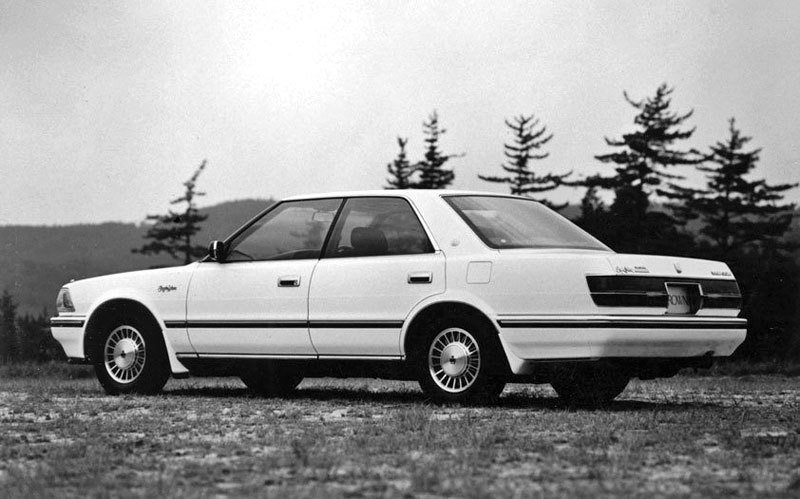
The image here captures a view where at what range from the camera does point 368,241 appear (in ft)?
Result: 31.9

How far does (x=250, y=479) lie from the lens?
5.46 m

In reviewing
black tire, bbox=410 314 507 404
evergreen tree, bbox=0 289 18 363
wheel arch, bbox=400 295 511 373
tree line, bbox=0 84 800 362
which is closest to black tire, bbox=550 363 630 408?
black tire, bbox=410 314 507 404

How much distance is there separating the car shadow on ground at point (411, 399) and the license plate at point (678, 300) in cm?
71

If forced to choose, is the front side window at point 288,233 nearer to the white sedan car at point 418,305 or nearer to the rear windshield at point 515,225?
the white sedan car at point 418,305

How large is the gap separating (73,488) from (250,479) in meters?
0.73

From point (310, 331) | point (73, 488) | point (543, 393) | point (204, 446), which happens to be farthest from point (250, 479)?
point (543, 393)

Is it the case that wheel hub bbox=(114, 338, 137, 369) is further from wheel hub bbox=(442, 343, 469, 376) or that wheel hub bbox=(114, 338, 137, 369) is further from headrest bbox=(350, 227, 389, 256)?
wheel hub bbox=(442, 343, 469, 376)

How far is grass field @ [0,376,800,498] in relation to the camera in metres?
5.23

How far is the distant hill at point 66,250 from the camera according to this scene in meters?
94.1

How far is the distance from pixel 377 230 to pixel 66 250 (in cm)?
12789

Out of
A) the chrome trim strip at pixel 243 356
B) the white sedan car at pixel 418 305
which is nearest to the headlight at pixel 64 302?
the white sedan car at pixel 418 305

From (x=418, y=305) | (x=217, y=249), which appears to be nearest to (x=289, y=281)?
(x=217, y=249)

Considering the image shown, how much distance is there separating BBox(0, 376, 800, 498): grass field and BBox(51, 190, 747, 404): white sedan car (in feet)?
1.14

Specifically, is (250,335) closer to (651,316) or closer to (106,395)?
(106,395)
